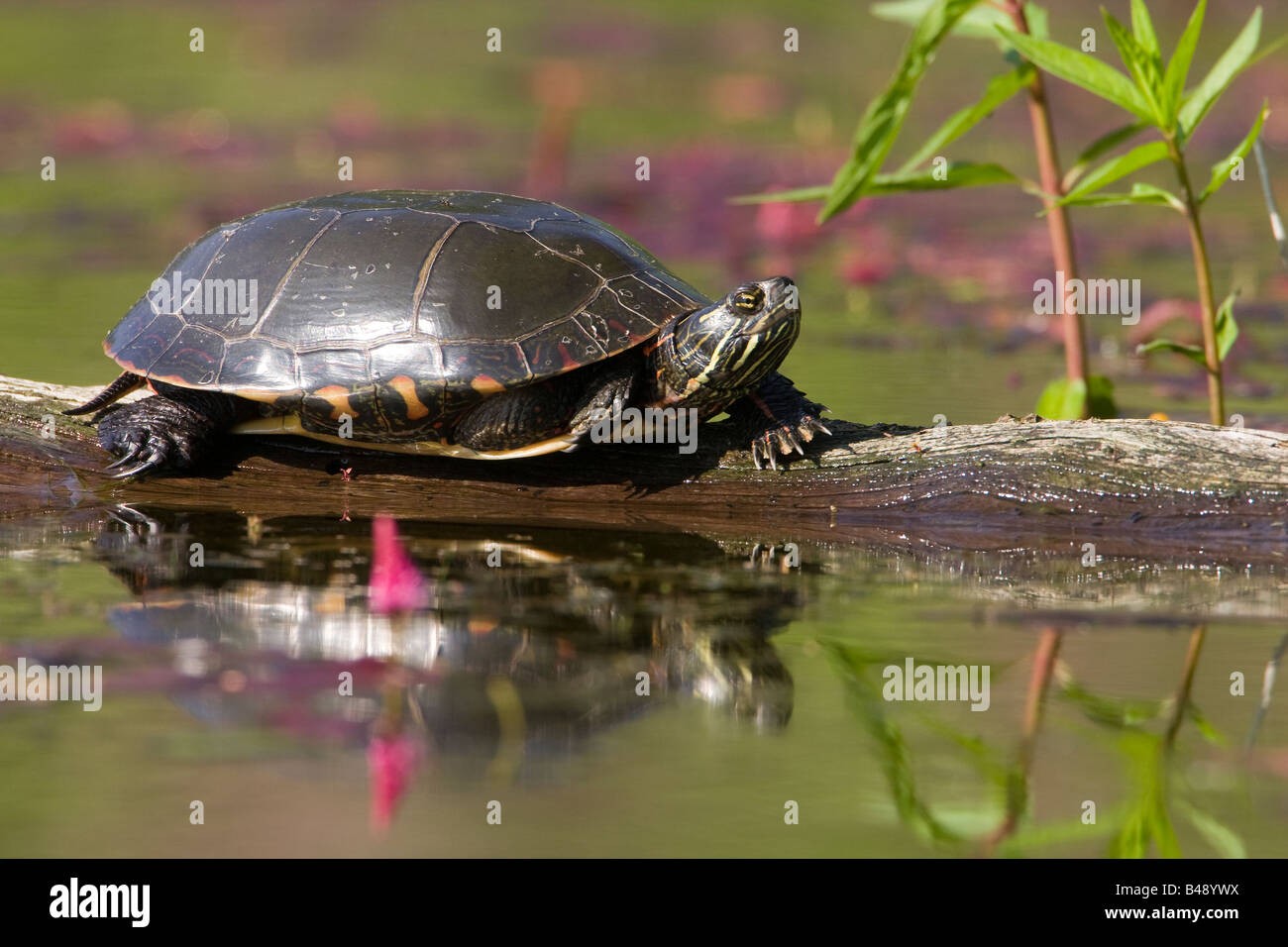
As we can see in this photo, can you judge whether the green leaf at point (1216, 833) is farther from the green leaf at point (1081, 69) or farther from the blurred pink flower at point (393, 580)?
the green leaf at point (1081, 69)

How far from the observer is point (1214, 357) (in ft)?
17.6

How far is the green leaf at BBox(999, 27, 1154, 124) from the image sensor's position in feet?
16.1

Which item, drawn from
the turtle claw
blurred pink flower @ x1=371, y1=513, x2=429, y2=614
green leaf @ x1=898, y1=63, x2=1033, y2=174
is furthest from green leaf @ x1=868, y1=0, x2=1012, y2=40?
the turtle claw

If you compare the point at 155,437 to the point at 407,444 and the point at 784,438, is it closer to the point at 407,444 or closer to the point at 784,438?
the point at 407,444

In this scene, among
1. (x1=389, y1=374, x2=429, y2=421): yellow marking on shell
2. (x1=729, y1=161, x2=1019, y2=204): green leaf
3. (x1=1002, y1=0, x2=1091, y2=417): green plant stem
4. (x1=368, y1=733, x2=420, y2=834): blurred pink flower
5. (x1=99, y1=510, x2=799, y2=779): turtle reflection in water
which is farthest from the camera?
(x1=1002, y1=0, x2=1091, y2=417): green plant stem

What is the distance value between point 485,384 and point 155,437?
1.24 metres

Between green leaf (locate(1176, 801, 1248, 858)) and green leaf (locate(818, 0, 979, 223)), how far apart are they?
2511 millimetres

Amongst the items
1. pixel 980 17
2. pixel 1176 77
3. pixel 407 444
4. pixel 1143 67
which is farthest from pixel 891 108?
pixel 407 444

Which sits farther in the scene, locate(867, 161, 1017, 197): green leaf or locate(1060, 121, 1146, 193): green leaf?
locate(1060, 121, 1146, 193): green leaf

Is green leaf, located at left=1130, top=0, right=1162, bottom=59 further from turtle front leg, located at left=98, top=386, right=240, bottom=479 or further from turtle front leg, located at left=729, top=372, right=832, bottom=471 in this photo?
turtle front leg, located at left=98, top=386, right=240, bottom=479

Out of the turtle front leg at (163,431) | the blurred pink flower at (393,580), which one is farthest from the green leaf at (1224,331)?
the turtle front leg at (163,431)

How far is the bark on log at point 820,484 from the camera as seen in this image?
4.99m

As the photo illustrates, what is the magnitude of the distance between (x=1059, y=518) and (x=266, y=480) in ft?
9.44
